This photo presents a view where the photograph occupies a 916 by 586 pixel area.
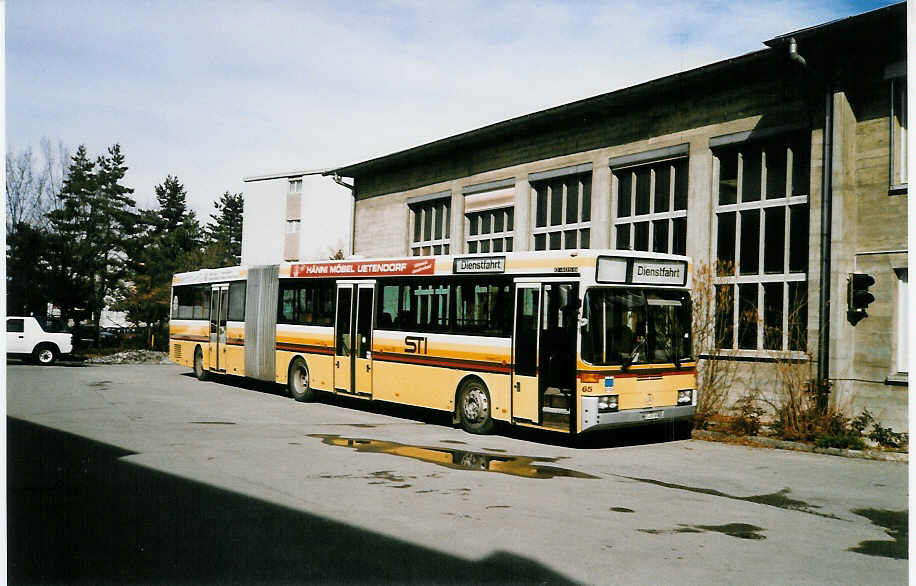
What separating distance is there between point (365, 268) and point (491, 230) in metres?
8.16

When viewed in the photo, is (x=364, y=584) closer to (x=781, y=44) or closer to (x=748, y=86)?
(x=781, y=44)

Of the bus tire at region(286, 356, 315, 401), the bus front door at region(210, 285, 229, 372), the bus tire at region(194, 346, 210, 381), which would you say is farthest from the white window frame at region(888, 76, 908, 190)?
the bus tire at region(194, 346, 210, 381)

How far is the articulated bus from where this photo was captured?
1276cm

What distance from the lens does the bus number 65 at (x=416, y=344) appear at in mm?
15641

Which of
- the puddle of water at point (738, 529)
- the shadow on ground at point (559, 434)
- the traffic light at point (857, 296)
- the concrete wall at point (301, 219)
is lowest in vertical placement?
the shadow on ground at point (559, 434)

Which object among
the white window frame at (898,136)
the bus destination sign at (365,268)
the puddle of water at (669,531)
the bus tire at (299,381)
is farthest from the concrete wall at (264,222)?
the puddle of water at (669,531)

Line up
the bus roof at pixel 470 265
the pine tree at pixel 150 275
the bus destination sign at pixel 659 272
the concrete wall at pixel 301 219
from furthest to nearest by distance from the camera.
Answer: the concrete wall at pixel 301 219
the pine tree at pixel 150 275
the bus destination sign at pixel 659 272
the bus roof at pixel 470 265

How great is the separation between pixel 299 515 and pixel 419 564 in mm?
1870

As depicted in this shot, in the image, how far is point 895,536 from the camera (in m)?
7.78

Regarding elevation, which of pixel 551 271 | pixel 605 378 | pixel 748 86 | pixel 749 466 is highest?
pixel 748 86

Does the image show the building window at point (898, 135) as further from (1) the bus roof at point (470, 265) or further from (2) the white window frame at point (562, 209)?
(2) the white window frame at point (562, 209)

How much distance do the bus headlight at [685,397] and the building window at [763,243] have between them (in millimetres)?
3308

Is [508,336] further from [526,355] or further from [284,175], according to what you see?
[284,175]

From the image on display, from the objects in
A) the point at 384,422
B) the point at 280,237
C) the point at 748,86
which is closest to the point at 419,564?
the point at 384,422
